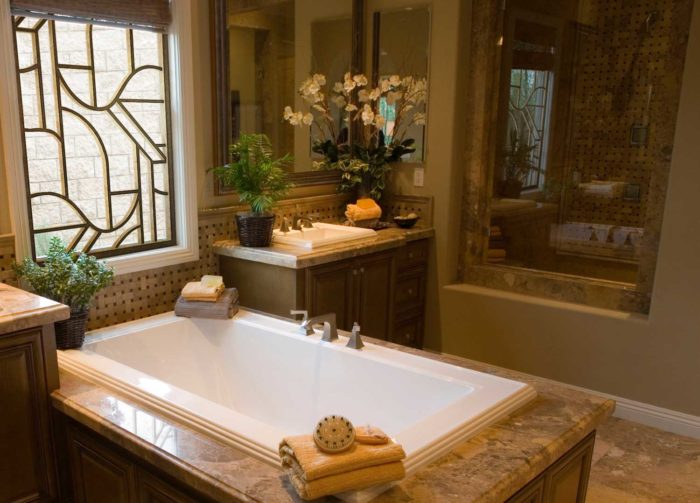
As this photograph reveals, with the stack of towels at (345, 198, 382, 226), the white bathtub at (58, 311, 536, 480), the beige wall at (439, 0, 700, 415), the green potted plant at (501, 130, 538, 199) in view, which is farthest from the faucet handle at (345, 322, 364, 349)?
the green potted plant at (501, 130, 538, 199)

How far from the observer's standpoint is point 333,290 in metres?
3.16

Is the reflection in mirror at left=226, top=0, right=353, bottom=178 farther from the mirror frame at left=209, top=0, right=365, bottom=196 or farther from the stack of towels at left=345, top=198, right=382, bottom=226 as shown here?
the stack of towels at left=345, top=198, right=382, bottom=226

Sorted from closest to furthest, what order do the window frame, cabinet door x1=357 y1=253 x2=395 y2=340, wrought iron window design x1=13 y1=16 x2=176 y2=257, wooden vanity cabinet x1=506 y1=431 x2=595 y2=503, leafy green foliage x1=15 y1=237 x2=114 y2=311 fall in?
wooden vanity cabinet x1=506 y1=431 x2=595 y2=503
leafy green foliage x1=15 y1=237 x2=114 y2=311
wrought iron window design x1=13 y1=16 x2=176 y2=257
the window frame
cabinet door x1=357 y1=253 x2=395 y2=340

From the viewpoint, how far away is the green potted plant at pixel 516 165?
146 inches

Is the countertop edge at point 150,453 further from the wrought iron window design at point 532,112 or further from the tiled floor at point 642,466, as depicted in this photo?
the wrought iron window design at point 532,112

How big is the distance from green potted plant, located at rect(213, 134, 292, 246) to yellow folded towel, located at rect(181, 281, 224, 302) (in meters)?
0.32

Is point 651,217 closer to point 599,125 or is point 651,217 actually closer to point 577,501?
point 599,125

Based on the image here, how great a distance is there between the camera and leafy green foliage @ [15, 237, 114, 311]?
239 cm

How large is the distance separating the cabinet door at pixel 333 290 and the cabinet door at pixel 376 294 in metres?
0.07

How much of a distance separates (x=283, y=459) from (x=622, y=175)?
2.63 metres

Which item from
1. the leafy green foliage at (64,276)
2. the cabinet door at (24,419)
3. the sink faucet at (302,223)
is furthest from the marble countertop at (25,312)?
the sink faucet at (302,223)

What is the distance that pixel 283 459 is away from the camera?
1549mm

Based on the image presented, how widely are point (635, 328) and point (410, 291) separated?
1.26 metres

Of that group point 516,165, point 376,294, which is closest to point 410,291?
point 376,294
